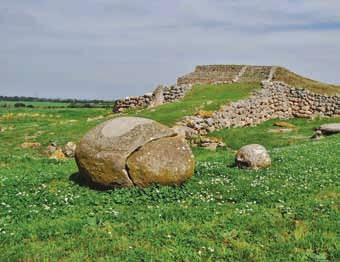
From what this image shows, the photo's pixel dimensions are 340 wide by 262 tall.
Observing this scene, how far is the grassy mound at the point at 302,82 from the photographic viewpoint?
1934 inches

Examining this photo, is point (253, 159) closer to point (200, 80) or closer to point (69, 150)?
point (69, 150)

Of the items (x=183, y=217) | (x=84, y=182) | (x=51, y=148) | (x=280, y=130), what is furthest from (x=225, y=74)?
(x=183, y=217)

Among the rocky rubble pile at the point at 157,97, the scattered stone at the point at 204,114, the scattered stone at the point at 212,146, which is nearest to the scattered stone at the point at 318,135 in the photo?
the scattered stone at the point at 204,114

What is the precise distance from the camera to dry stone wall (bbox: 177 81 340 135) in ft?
125

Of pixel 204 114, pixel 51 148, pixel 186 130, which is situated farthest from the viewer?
pixel 204 114

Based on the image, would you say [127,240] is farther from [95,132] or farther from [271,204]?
[95,132]

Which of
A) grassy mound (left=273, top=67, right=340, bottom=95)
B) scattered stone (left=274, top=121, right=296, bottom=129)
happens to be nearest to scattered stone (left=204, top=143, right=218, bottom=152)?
scattered stone (left=274, top=121, right=296, bottom=129)

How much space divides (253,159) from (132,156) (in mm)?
5389

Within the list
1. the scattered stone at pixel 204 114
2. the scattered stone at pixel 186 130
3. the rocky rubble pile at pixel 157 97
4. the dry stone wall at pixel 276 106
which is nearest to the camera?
the scattered stone at pixel 186 130

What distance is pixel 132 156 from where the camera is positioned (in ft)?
46.0

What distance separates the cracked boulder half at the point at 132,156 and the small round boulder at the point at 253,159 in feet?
11.0

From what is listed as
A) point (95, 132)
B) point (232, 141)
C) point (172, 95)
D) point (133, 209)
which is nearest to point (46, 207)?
point (133, 209)

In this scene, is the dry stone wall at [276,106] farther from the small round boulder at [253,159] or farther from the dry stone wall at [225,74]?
the small round boulder at [253,159]

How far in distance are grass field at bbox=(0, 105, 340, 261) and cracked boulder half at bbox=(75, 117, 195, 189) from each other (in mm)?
394
